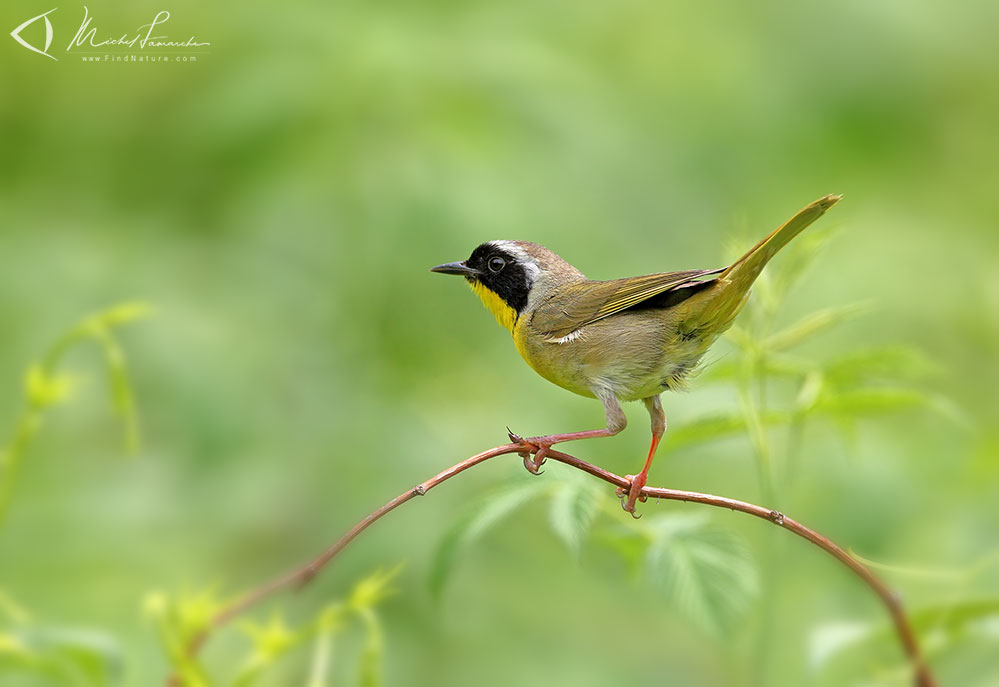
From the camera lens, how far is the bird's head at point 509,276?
3363 millimetres

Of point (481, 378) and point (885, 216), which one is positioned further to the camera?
point (885, 216)

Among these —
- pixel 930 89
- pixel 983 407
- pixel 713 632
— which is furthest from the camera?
pixel 930 89

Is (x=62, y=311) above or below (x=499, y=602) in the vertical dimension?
above

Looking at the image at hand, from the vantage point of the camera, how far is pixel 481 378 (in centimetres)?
499

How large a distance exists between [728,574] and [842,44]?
580cm

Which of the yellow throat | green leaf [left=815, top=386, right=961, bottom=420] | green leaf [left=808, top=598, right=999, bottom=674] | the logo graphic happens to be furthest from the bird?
the logo graphic

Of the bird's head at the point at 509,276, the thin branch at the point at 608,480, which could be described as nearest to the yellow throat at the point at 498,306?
the bird's head at the point at 509,276

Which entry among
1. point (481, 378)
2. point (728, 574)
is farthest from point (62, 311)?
point (728, 574)

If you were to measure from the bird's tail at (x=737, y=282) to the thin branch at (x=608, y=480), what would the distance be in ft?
2.28

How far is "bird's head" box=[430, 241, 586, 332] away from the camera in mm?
3363

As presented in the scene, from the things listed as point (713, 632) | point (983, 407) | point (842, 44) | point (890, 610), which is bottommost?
point (983, 407)

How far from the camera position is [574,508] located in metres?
2.49

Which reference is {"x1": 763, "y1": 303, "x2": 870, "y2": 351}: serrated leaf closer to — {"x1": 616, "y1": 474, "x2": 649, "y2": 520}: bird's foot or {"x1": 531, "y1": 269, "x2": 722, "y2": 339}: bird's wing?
{"x1": 531, "y1": 269, "x2": 722, "y2": 339}: bird's wing

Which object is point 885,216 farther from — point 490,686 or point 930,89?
point 490,686
